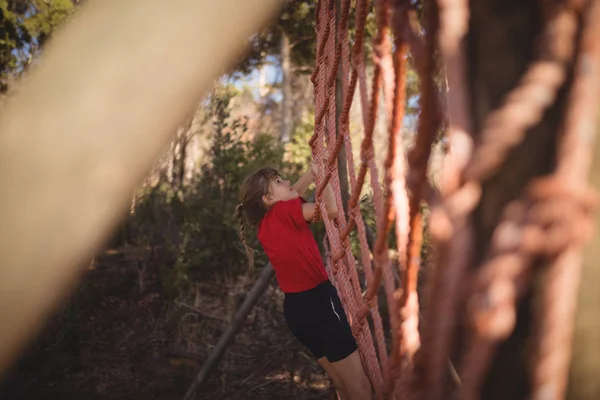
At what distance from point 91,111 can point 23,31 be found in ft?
7.83

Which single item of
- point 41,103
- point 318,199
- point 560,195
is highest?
point 41,103

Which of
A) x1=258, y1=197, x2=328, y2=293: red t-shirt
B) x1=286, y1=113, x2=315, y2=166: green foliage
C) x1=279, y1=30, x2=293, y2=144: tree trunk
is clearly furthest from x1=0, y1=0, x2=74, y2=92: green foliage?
x1=279, y1=30, x2=293, y2=144: tree trunk

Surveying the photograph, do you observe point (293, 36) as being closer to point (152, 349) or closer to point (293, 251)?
point (152, 349)

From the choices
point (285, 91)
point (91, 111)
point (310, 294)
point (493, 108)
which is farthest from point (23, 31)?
point (285, 91)

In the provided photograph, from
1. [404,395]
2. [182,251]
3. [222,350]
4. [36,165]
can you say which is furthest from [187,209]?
[404,395]

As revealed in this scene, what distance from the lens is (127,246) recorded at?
4.84 meters

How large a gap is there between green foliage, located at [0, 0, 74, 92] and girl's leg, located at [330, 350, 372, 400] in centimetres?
316

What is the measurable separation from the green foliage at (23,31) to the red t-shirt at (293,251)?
267 cm

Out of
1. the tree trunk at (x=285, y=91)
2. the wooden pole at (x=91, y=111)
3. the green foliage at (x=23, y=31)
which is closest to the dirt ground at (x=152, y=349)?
the wooden pole at (x=91, y=111)

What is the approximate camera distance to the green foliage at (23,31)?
3481 mm

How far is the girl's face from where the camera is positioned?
1.92 m

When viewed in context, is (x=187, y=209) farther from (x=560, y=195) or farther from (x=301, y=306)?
(x=560, y=195)

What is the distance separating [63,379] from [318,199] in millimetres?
2516

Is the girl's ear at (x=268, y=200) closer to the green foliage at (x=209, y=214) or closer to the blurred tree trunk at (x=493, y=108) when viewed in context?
the blurred tree trunk at (x=493, y=108)
